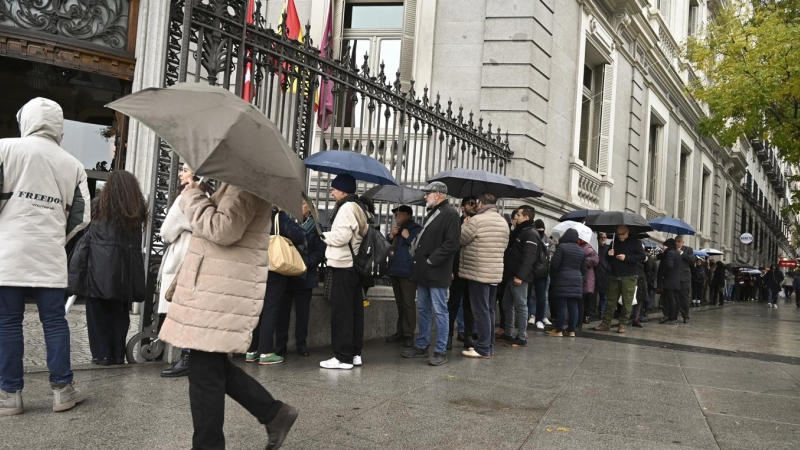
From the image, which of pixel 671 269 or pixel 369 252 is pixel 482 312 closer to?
pixel 369 252

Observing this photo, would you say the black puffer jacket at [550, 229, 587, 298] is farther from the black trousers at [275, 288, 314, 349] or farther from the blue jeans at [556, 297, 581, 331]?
the black trousers at [275, 288, 314, 349]

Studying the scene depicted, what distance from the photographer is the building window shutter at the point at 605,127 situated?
18203mm

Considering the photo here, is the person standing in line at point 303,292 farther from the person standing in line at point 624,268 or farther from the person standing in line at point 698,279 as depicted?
the person standing in line at point 698,279

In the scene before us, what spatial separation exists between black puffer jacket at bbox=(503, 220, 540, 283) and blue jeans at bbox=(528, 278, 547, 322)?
201 cm

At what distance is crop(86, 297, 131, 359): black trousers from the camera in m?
6.22

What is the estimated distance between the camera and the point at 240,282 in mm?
3746

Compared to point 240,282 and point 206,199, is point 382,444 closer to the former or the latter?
point 240,282

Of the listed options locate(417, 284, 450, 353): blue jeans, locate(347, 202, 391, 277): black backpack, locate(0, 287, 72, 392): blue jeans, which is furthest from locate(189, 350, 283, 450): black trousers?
locate(417, 284, 450, 353): blue jeans

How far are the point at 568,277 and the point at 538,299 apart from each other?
4.88 feet

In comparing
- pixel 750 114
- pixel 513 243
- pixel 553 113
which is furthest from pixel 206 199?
pixel 750 114

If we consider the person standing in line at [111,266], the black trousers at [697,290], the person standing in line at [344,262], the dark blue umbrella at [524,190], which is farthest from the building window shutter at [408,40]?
the black trousers at [697,290]

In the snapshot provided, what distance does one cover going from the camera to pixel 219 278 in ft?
12.1

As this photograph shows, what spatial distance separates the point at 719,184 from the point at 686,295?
65.4 ft

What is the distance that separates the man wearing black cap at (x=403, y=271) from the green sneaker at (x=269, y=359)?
91.3 inches
